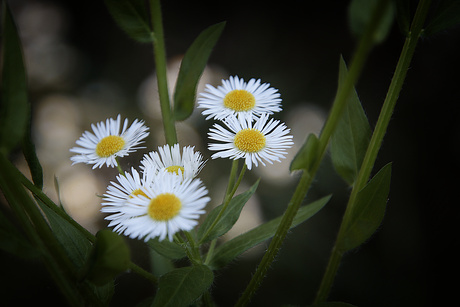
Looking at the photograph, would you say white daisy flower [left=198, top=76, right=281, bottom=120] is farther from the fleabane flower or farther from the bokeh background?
the bokeh background

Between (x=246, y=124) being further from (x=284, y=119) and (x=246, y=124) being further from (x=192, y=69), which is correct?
(x=284, y=119)

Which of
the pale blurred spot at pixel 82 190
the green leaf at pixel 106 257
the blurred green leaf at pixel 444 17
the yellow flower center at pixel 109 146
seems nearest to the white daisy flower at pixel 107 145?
the yellow flower center at pixel 109 146

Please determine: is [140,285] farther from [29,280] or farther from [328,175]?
[328,175]

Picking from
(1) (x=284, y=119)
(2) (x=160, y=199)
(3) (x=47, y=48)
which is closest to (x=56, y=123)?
(3) (x=47, y=48)

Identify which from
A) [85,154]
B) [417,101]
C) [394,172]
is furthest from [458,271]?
[85,154]

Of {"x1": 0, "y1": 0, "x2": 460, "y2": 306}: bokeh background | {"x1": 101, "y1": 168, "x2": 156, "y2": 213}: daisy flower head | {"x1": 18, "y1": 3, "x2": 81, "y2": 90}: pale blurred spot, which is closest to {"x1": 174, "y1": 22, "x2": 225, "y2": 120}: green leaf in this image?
{"x1": 101, "y1": 168, "x2": 156, "y2": 213}: daisy flower head

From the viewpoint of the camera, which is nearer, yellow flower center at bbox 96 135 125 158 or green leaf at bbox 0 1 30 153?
green leaf at bbox 0 1 30 153
